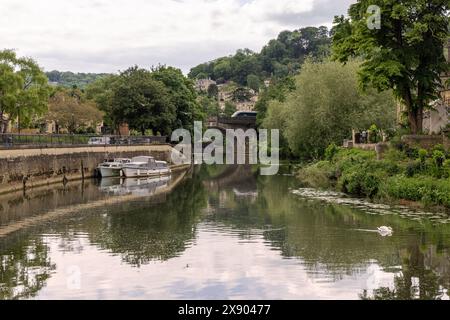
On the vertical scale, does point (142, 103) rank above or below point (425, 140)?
above

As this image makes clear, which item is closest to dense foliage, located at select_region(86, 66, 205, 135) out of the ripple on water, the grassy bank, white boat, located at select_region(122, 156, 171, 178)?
white boat, located at select_region(122, 156, 171, 178)

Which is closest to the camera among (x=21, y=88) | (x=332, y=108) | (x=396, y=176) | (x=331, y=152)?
(x=396, y=176)

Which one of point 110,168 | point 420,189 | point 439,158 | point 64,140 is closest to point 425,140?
point 439,158

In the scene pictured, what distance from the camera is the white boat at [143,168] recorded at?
67.3 m

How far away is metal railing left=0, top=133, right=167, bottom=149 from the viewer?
2027 inches

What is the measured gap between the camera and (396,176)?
4022 cm

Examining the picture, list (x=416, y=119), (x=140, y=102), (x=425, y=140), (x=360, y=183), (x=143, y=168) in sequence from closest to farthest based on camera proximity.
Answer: (x=360, y=183), (x=425, y=140), (x=416, y=119), (x=143, y=168), (x=140, y=102)

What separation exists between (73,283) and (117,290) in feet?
5.32

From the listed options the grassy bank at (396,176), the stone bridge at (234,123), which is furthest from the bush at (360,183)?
the stone bridge at (234,123)

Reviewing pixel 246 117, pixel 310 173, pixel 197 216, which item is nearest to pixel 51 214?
pixel 197 216

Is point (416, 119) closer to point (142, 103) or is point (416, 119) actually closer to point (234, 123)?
point (142, 103)

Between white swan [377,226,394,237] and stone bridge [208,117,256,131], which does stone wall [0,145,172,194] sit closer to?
white swan [377,226,394,237]

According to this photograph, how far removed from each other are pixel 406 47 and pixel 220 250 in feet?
83.9

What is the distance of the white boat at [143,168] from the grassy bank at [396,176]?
815 inches
